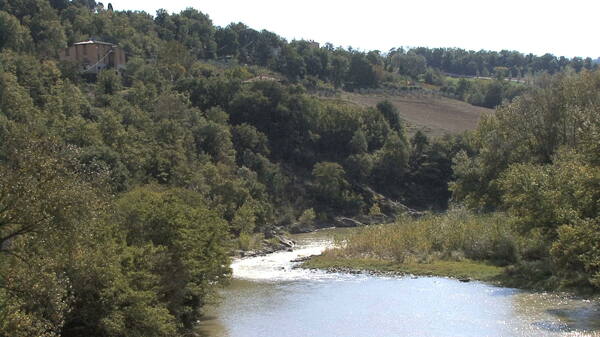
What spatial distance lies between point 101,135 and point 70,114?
7.47 metres

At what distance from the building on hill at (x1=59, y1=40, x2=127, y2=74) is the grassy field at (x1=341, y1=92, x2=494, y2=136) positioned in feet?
150

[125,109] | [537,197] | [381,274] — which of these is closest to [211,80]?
[125,109]

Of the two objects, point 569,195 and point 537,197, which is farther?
point 537,197

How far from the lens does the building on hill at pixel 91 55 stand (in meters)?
118

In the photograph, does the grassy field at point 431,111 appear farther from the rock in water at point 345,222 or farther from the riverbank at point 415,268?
the riverbank at point 415,268

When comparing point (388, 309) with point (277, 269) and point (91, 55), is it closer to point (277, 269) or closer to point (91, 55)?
point (277, 269)

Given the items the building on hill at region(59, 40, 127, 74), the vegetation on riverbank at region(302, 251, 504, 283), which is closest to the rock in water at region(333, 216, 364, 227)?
the vegetation on riverbank at region(302, 251, 504, 283)

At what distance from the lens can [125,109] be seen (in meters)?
86.8

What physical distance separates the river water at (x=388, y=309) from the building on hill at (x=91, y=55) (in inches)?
2877

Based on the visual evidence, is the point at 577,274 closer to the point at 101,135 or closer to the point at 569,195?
the point at 569,195

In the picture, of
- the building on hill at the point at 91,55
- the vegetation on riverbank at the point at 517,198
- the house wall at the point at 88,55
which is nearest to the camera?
the vegetation on riverbank at the point at 517,198

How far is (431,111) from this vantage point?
492 ft

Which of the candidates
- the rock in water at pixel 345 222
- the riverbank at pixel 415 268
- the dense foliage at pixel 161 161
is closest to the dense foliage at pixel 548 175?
the riverbank at pixel 415 268

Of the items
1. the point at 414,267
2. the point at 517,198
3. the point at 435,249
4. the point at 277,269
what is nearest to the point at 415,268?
the point at 414,267
